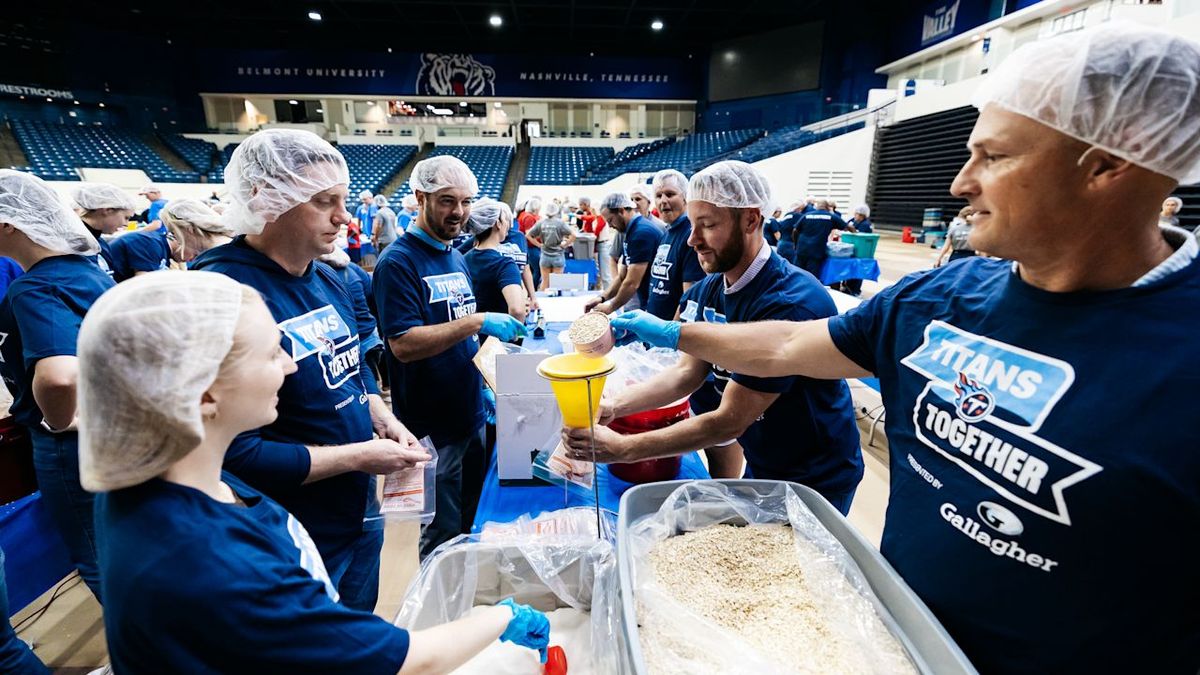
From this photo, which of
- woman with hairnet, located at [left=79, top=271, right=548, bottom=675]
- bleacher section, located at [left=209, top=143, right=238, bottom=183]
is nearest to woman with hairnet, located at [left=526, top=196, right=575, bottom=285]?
woman with hairnet, located at [left=79, top=271, right=548, bottom=675]

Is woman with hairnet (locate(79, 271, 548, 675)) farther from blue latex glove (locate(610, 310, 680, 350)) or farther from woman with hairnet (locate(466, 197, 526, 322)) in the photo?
woman with hairnet (locate(466, 197, 526, 322))

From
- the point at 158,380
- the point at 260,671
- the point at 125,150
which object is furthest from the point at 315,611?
the point at 125,150

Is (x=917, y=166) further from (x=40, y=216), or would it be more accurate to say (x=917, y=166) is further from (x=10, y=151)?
(x=10, y=151)

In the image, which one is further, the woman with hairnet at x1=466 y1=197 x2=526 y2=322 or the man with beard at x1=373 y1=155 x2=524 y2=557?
the woman with hairnet at x1=466 y1=197 x2=526 y2=322

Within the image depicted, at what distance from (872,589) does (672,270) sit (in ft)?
8.90

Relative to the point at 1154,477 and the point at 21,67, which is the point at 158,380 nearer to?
the point at 1154,477

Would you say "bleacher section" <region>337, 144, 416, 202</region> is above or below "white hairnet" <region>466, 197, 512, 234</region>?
above

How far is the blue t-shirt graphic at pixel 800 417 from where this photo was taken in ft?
4.97

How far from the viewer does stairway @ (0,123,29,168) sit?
14.4 m

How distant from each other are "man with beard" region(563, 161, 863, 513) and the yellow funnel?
138 mm

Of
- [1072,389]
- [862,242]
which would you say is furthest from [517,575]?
[862,242]

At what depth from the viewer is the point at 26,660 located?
4.59 feet

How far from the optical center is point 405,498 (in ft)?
4.45

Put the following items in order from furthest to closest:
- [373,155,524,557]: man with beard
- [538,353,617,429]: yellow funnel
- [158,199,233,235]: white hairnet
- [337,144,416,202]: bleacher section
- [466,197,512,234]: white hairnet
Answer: [337,144,416,202]: bleacher section, [466,197,512,234]: white hairnet, [158,199,233,235]: white hairnet, [373,155,524,557]: man with beard, [538,353,617,429]: yellow funnel
